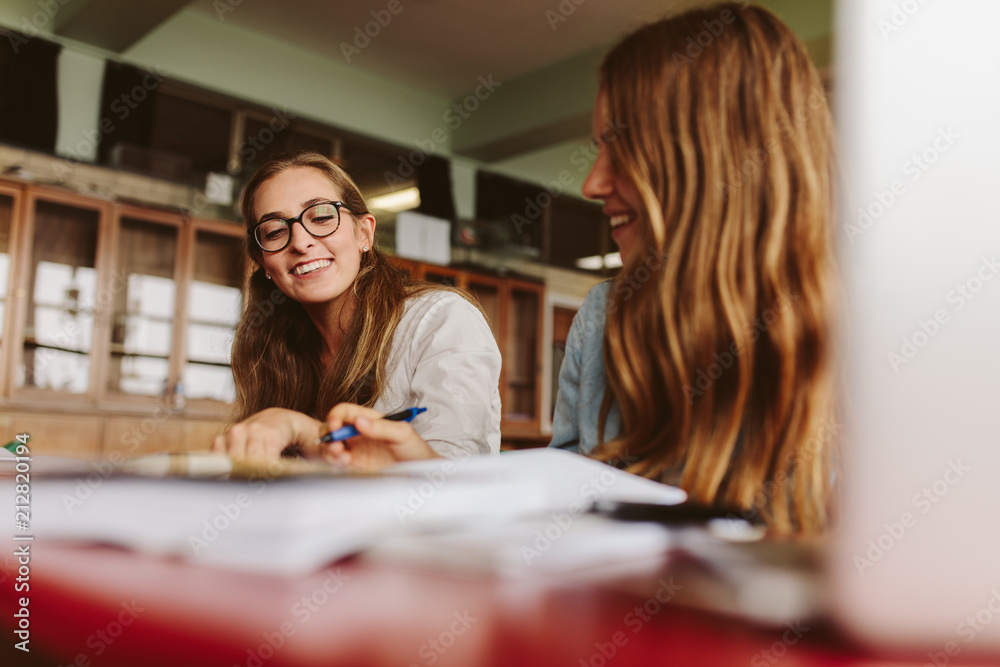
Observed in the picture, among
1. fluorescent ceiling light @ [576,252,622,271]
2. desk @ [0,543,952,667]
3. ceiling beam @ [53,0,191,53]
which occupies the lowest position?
desk @ [0,543,952,667]

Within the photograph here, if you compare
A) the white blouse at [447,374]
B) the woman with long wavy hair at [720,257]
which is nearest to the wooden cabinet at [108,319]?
the white blouse at [447,374]

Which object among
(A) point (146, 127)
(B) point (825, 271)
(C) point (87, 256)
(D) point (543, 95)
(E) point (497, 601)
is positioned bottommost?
(E) point (497, 601)

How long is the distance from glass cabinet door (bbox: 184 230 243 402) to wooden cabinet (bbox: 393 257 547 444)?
1.62m

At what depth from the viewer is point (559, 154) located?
552cm

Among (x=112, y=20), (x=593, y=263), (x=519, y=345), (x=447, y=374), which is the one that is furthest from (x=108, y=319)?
(x=593, y=263)

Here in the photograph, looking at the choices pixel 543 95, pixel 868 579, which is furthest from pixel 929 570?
pixel 543 95

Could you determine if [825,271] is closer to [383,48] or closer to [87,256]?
[87,256]

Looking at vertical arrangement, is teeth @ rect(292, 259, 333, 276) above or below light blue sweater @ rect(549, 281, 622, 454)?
above

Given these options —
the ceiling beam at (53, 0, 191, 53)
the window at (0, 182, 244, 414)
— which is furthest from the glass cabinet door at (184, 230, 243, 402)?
the ceiling beam at (53, 0, 191, 53)

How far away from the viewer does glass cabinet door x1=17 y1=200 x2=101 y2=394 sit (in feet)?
10.6

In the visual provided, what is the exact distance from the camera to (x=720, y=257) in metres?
0.41

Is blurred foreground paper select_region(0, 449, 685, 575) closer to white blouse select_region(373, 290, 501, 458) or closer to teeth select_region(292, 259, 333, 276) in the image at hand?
white blouse select_region(373, 290, 501, 458)

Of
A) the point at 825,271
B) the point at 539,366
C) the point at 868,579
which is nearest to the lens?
the point at 868,579

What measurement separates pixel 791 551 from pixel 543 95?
172 inches
